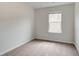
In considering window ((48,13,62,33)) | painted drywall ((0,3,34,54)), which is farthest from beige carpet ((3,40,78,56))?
window ((48,13,62,33))

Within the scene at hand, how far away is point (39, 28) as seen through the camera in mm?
5973

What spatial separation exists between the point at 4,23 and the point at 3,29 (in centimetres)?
24

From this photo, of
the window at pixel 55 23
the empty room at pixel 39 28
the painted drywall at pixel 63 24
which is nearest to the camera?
the empty room at pixel 39 28

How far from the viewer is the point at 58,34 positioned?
530 cm

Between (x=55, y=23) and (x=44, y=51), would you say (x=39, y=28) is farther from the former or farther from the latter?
(x=44, y=51)

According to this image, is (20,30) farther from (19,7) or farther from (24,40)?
(19,7)

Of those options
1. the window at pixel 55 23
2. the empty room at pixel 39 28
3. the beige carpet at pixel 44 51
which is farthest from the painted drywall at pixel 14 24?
the window at pixel 55 23

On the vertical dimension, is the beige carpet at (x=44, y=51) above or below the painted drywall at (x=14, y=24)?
below

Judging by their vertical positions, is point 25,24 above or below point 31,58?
above

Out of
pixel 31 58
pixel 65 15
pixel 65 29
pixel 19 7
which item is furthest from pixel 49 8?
pixel 31 58

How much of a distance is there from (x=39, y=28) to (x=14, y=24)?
236cm

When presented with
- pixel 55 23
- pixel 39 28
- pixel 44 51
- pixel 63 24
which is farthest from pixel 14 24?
pixel 63 24

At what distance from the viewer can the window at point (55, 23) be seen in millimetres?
5238

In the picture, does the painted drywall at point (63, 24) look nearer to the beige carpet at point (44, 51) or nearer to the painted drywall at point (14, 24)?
the painted drywall at point (14, 24)
